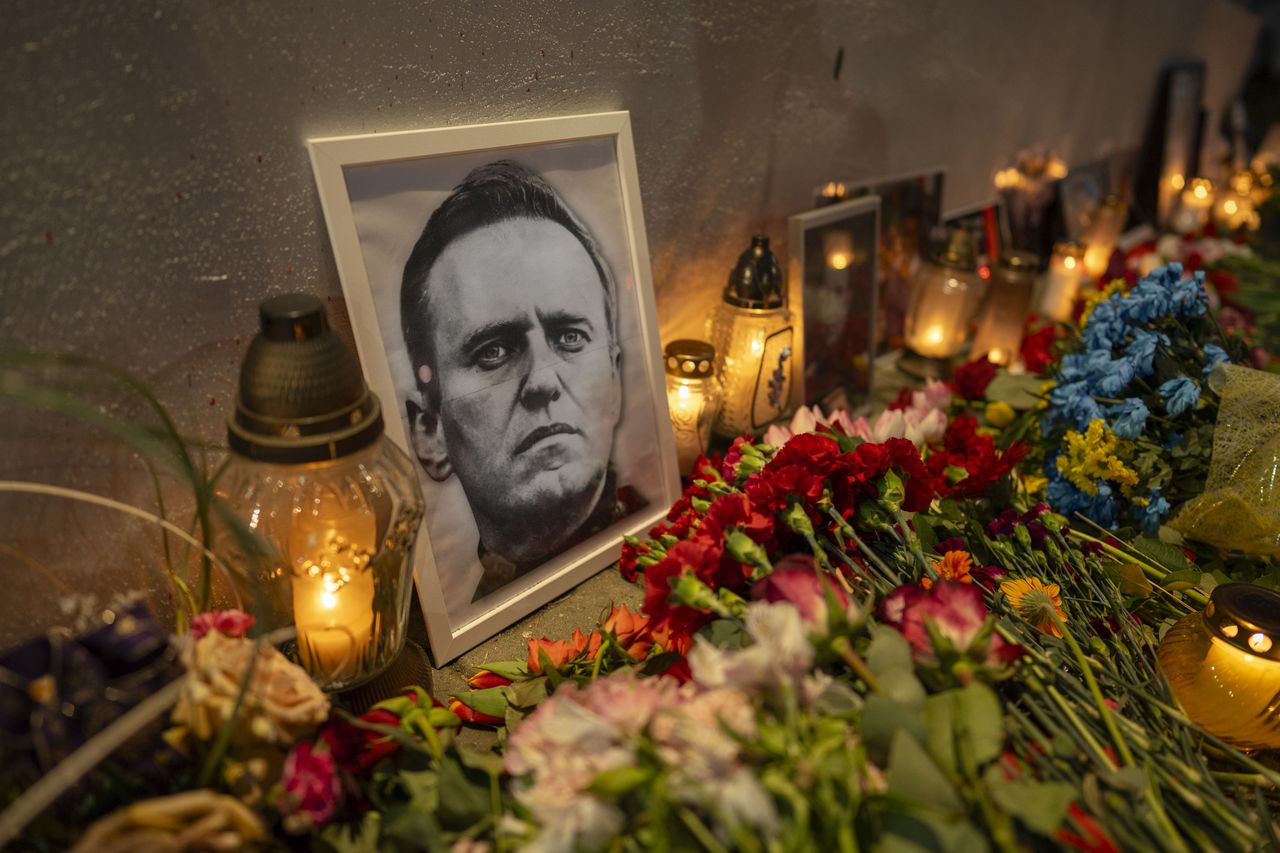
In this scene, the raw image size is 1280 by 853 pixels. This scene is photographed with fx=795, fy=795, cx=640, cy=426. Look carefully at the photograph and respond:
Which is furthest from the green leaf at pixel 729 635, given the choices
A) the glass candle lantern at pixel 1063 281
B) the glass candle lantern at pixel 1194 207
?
the glass candle lantern at pixel 1194 207

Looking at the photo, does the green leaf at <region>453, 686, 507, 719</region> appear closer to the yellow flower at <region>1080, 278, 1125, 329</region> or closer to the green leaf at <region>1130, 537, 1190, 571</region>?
the green leaf at <region>1130, 537, 1190, 571</region>

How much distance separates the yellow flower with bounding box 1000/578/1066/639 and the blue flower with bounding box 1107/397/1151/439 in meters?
0.31

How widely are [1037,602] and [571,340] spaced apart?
23.9 inches

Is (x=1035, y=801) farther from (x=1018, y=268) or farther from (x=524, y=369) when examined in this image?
(x=1018, y=268)

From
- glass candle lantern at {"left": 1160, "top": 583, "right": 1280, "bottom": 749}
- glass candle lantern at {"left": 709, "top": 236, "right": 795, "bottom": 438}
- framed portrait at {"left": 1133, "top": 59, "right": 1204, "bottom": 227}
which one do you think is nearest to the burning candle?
glass candle lantern at {"left": 709, "top": 236, "right": 795, "bottom": 438}

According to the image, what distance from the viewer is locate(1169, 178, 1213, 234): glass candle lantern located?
2.76 metres

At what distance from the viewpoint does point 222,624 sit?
0.66 m

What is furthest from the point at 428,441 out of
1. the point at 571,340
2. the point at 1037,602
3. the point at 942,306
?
the point at 942,306

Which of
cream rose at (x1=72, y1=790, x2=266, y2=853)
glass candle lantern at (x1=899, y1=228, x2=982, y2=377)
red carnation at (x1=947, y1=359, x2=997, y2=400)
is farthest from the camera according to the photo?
glass candle lantern at (x1=899, y1=228, x2=982, y2=377)

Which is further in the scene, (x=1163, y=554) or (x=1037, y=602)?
(x=1163, y=554)

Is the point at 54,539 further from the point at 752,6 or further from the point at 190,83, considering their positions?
the point at 752,6

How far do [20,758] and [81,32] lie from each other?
537 millimetres

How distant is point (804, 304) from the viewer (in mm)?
1346

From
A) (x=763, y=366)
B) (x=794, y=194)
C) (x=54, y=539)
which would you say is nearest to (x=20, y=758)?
(x=54, y=539)
